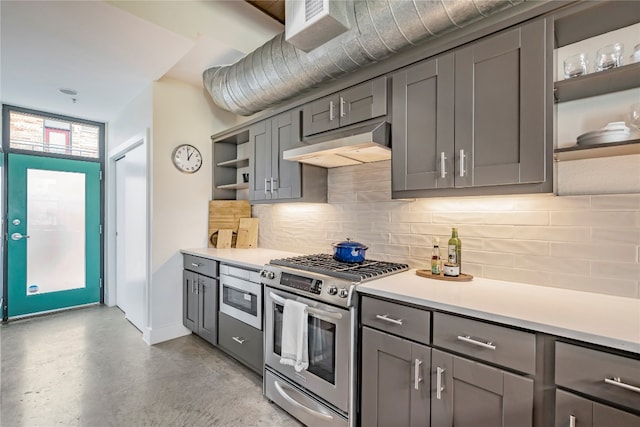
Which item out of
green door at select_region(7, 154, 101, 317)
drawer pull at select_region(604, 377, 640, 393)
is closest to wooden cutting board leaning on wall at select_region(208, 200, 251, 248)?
green door at select_region(7, 154, 101, 317)

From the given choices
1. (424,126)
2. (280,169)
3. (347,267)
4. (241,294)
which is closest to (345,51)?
(424,126)

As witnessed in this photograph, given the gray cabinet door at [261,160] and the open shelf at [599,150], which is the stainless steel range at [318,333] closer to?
the gray cabinet door at [261,160]

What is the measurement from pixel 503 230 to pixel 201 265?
2668 mm

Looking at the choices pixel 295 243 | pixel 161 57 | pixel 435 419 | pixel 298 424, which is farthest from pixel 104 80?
pixel 435 419

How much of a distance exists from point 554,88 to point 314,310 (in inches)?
67.0

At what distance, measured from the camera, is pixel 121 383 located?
2469mm

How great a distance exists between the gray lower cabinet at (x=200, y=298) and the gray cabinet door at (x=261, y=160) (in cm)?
81

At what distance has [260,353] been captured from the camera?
2.41 metres

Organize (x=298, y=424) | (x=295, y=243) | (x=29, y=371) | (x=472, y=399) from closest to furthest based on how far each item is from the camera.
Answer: (x=472, y=399), (x=298, y=424), (x=29, y=371), (x=295, y=243)

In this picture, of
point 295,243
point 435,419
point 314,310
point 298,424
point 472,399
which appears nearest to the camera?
point 472,399

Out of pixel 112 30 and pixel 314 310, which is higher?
pixel 112 30

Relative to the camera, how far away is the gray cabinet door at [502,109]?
4.71ft

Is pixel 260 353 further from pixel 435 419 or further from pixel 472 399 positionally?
pixel 472 399

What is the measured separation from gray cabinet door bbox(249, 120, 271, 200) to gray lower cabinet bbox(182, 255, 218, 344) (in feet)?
2.67
